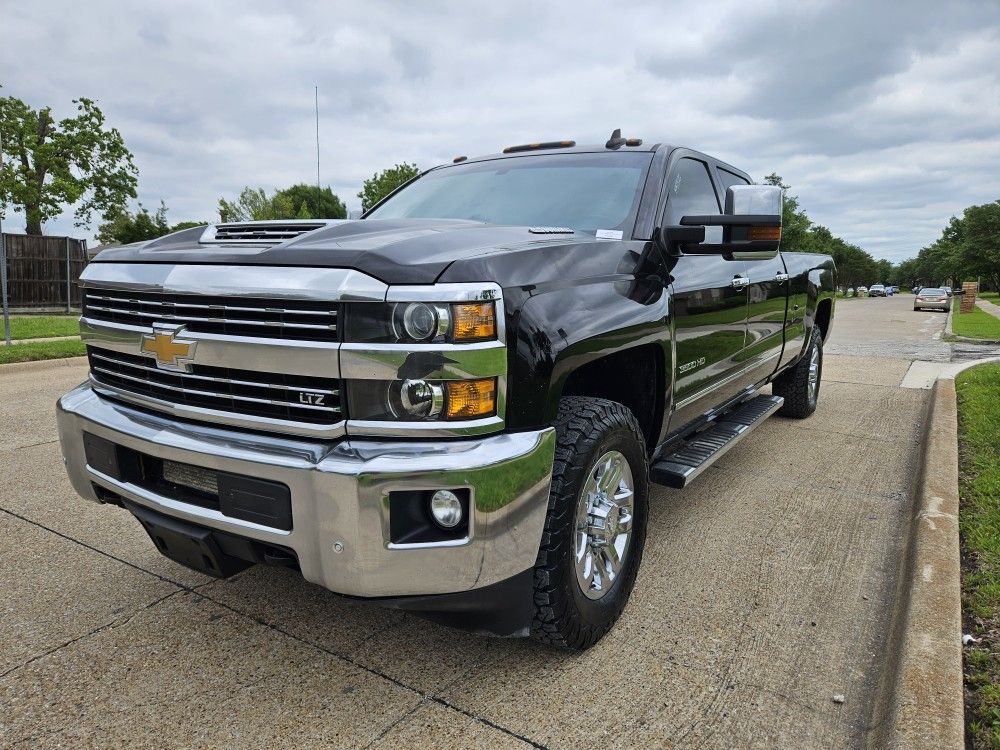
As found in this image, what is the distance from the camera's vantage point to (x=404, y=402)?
194cm

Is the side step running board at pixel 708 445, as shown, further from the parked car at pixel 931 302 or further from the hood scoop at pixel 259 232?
the parked car at pixel 931 302

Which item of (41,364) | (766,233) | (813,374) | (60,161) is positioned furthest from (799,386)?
(60,161)

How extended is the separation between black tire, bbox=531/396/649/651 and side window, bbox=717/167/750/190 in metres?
2.28

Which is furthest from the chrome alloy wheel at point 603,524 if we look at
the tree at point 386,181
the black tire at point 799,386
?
the tree at point 386,181

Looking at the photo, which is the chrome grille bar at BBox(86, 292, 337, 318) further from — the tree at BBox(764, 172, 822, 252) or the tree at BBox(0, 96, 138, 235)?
the tree at BBox(764, 172, 822, 252)

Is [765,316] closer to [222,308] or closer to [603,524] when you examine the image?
[603,524]

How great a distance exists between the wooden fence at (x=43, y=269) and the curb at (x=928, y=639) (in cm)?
1763

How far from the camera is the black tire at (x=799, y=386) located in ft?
19.4

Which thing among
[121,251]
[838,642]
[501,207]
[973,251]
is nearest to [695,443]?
[838,642]

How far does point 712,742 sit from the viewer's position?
205 cm

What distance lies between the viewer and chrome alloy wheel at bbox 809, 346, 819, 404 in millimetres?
6097

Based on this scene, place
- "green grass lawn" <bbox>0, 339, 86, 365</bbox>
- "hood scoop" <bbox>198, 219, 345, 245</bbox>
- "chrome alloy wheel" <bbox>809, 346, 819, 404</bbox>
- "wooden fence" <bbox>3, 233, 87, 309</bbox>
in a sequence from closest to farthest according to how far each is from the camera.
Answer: "hood scoop" <bbox>198, 219, 345, 245</bbox>
"chrome alloy wheel" <bbox>809, 346, 819, 404</bbox>
"green grass lawn" <bbox>0, 339, 86, 365</bbox>
"wooden fence" <bbox>3, 233, 87, 309</bbox>

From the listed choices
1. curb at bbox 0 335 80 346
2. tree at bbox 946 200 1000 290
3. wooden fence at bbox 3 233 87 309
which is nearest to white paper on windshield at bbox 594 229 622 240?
curb at bbox 0 335 80 346

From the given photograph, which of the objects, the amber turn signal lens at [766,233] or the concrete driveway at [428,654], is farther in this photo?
the amber turn signal lens at [766,233]
